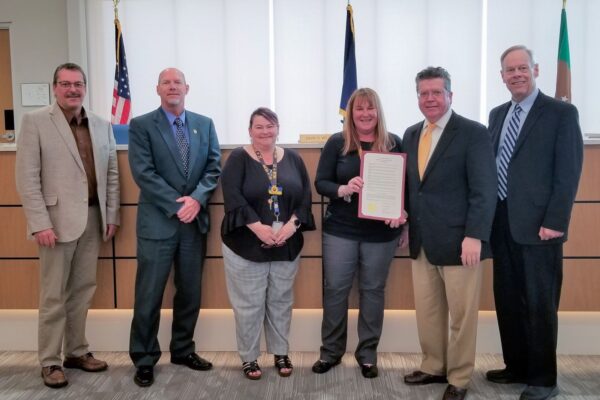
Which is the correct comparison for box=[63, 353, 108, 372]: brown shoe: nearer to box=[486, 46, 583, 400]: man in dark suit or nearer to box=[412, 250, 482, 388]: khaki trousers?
box=[412, 250, 482, 388]: khaki trousers

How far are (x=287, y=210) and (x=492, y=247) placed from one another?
3.56 feet

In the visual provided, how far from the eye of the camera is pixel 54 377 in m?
2.57

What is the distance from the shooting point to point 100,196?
8.75 ft

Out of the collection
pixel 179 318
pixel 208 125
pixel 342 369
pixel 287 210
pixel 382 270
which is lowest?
pixel 342 369

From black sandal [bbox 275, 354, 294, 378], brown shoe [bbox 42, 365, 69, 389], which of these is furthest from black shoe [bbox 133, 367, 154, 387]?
black sandal [bbox 275, 354, 294, 378]

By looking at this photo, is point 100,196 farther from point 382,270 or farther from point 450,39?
point 450,39

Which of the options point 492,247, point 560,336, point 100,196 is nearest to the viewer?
point 492,247

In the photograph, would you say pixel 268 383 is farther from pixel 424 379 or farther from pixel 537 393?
pixel 537 393

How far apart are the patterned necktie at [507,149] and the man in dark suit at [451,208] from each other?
0.60ft

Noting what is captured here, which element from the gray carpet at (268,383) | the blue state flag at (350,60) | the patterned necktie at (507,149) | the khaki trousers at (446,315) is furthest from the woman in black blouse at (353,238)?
the blue state flag at (350,60)

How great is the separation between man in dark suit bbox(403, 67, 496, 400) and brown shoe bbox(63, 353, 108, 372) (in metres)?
1.87

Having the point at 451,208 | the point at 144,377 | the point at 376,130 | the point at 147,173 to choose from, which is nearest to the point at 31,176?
the point at 147,173

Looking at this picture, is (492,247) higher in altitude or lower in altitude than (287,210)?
lower

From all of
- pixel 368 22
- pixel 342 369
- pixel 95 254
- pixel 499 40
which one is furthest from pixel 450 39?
pixel 95 254
